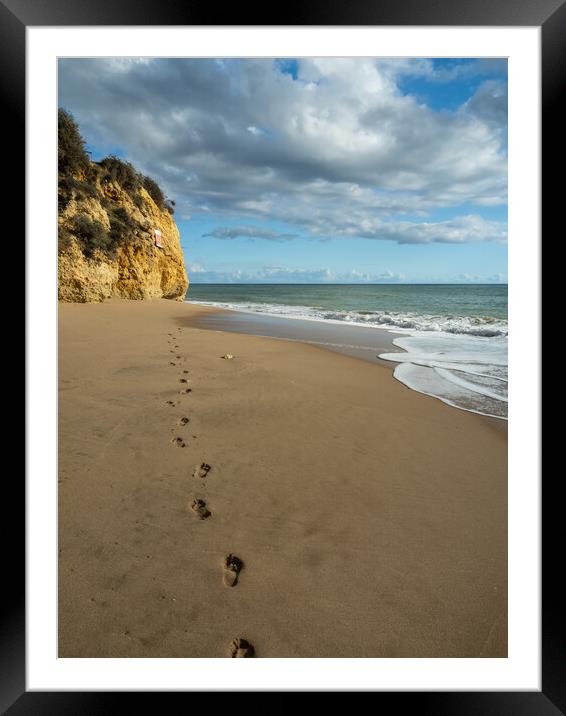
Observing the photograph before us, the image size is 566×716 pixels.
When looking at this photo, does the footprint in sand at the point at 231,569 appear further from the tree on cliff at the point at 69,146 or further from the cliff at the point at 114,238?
the tree on cliff at the point at 69,146

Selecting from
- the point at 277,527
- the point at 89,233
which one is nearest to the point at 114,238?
the point at 89,233

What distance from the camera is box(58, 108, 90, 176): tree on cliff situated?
1080 cm

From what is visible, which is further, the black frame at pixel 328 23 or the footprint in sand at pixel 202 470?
the footprint in sand at pixel 202 470

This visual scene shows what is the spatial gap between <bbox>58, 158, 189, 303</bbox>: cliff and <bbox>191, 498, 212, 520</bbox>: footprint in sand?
10831mm

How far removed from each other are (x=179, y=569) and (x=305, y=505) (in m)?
0.73

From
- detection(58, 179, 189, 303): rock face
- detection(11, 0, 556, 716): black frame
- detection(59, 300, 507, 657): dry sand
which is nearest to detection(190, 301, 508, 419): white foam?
detection(59, 300, 507, 657): dry sand

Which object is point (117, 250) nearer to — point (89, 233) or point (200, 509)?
point (89, 233)

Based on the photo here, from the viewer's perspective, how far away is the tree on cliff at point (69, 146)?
10805 mm

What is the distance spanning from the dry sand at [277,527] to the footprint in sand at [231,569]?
0.05 ft

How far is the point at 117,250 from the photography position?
1323 centimetres

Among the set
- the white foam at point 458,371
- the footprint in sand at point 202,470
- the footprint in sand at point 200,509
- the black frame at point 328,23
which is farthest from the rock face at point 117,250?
the footprint in sand at point 200,509

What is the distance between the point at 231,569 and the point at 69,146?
1392cm

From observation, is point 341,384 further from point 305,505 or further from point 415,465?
point 305,505

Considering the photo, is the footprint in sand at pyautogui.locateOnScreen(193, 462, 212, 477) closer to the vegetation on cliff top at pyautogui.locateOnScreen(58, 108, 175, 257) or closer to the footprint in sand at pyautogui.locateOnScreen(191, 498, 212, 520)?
the footprint in sand at pyautogui.locateOnScreen(191, 498, 212, 520)
